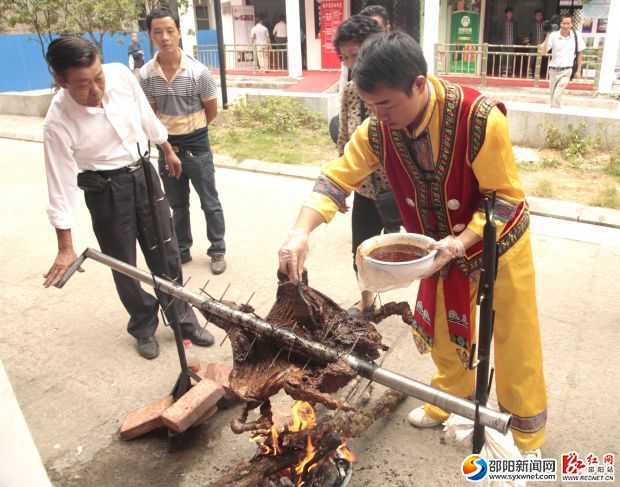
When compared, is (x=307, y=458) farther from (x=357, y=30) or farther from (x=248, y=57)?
(x=248, y=57)

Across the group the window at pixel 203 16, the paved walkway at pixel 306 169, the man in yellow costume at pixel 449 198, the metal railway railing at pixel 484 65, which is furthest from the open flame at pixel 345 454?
the window at pixel 203 16

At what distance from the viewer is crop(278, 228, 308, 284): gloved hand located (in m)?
2.07

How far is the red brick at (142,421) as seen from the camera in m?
2.79

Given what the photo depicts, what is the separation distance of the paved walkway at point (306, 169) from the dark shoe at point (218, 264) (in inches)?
105

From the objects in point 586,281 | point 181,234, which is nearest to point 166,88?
point 181,234

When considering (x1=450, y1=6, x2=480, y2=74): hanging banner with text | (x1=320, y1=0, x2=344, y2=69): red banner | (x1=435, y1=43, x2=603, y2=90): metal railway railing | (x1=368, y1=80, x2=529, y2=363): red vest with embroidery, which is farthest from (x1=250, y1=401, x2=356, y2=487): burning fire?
(x1=320, y1=0, x2=344, y2=69): red banner

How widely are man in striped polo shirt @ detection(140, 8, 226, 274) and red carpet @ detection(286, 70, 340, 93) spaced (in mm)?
8648

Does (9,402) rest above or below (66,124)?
below

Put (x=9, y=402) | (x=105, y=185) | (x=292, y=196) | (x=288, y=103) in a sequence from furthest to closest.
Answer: (x=288, y=103) → (x=292, y=196) → (x=105, y=185) → (x=9, y=402)

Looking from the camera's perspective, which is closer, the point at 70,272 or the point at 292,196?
the point at 70,272

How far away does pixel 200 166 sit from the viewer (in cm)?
443

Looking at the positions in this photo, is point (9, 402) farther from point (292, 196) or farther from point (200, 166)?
point (292, 196)

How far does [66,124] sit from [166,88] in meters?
1.49

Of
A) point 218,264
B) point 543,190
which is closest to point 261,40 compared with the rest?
point 543,190
